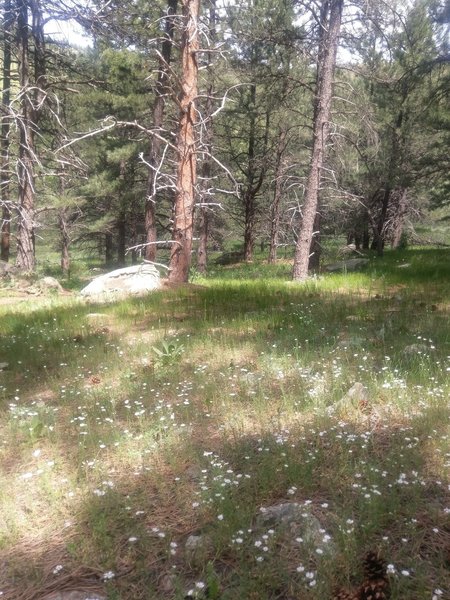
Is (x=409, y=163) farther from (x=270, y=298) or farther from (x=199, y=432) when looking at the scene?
(x=199, y=432)

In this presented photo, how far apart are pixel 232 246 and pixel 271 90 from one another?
28.1 m

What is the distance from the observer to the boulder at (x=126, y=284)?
31.0 feet

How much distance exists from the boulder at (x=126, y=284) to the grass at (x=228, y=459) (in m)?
3.16

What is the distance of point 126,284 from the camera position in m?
10.0

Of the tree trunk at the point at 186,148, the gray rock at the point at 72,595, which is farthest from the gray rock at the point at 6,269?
the gray rock at the point at 72,595

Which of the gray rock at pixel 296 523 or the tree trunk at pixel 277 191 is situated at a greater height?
the tree trunk at pixel 277 191

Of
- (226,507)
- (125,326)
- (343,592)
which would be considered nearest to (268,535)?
(226,507)

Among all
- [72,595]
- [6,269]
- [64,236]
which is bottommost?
[72,595]

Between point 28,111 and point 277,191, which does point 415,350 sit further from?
point 277,191

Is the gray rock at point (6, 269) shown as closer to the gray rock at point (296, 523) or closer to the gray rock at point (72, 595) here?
the gray rock at point (72, 595)

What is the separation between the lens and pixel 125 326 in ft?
22.9

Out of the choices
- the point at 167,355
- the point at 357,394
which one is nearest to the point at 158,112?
the point at 167,355

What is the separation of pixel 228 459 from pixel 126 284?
7.27 metres

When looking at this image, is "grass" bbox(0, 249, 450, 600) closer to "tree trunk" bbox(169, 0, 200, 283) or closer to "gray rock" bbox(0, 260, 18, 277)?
"tree trunk" bbox(169, 0, 200, 283)
